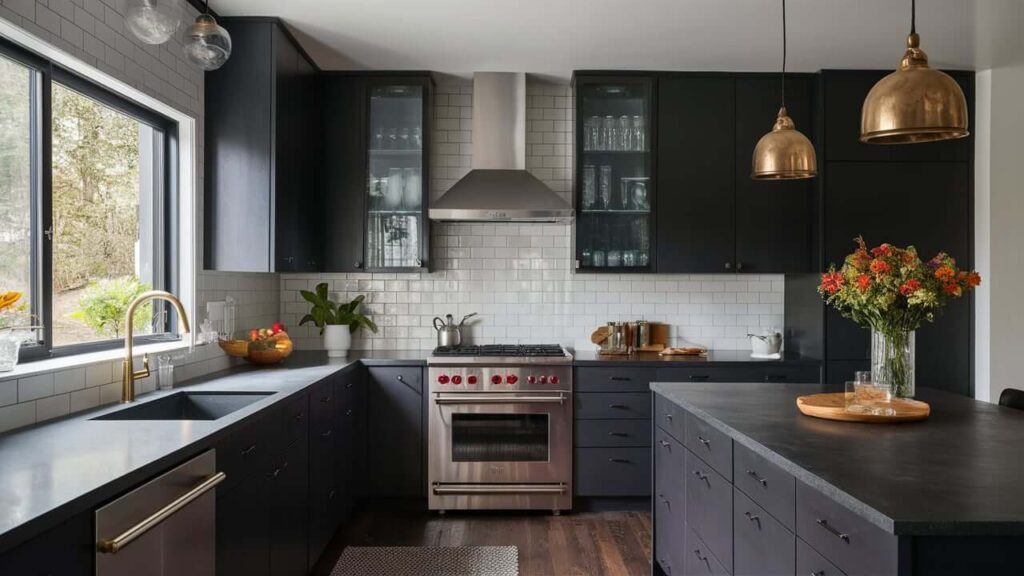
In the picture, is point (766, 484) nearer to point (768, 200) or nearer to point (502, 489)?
point (502, 489)

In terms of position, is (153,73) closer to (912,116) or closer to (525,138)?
(525,138)

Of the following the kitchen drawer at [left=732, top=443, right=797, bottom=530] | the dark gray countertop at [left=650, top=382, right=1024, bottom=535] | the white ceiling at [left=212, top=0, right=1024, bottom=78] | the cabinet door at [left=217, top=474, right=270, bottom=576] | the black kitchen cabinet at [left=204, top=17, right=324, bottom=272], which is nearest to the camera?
the dark gray countertop at [left=650, top=382, right=1024, bottom=535]

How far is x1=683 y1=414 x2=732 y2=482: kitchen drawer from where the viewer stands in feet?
8.05

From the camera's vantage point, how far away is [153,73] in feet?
10.8

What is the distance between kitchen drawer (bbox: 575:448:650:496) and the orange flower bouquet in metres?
2.03

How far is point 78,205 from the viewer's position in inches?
118

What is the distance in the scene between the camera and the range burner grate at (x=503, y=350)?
4445 millimetres

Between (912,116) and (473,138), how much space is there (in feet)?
10.7

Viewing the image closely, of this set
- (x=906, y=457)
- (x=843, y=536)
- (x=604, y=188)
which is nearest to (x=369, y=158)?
(x=604, y=188)

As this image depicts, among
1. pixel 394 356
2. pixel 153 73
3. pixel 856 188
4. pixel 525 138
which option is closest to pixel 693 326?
pixel 856 188

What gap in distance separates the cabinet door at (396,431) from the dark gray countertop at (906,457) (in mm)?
1994

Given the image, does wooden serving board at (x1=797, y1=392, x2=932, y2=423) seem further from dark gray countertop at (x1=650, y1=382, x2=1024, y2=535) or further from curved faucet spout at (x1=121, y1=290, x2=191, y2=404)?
curved faucet spout at (x1=121, y1=290, x2=191, y2=404)

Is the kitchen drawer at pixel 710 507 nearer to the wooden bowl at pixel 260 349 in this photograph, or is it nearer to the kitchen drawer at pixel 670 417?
the kitchen drawer at pixel 670 417

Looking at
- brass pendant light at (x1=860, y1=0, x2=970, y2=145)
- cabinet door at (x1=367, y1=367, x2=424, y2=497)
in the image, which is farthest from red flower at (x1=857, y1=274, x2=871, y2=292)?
cabinet door at (x1=367, y1=367, x2=424, y2=497)
